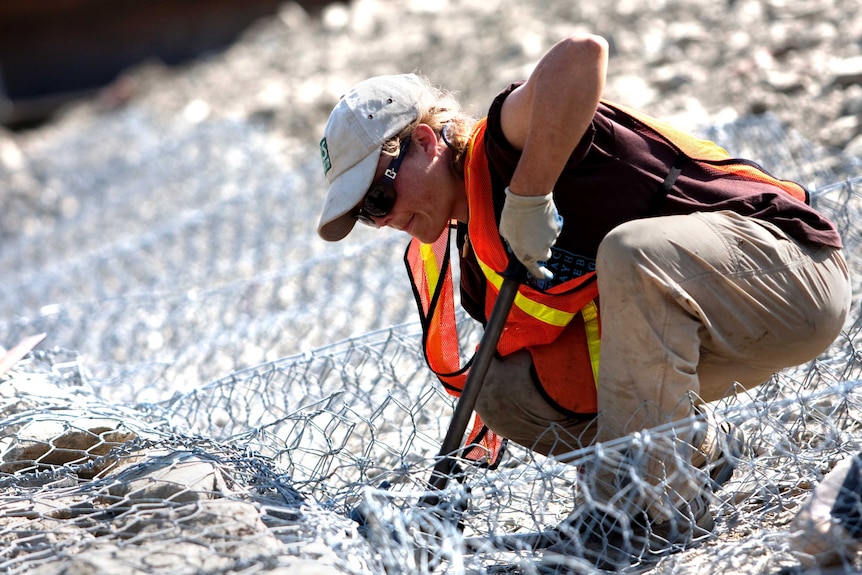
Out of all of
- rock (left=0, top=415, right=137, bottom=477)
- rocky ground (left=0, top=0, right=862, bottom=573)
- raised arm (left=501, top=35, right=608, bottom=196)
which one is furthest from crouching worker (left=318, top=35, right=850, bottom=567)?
rock (left=0, top=415, right=137, bottom=477)

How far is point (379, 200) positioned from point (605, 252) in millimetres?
636

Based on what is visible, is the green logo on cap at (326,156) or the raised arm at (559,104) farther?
the green logo on cap at (326,156)

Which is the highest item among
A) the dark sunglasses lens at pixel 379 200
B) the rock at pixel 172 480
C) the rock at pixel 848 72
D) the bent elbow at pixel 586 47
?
the bent elbow at pixel 586 47

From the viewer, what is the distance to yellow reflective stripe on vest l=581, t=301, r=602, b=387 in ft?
8.76

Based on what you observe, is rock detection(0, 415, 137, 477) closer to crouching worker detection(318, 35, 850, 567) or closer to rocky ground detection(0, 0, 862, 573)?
rocky ground detection(0, 0, 862, 573)

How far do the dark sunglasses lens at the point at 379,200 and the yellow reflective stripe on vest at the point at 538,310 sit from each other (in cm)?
30

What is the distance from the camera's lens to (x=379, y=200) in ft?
8.56

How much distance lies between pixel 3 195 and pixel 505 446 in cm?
900

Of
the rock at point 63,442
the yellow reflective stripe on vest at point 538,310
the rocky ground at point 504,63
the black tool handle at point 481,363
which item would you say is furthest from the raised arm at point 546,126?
Result: the rocky ground at point 504,63

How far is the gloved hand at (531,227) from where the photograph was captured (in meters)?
2.36

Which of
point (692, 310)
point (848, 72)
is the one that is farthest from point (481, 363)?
point (848, 72)

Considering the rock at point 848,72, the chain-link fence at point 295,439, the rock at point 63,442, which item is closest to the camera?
the chain-link fence at point 295,439

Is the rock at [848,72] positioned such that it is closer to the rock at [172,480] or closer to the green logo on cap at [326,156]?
the green logo on cap at [326,156]

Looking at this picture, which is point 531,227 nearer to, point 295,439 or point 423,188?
point 423,188
